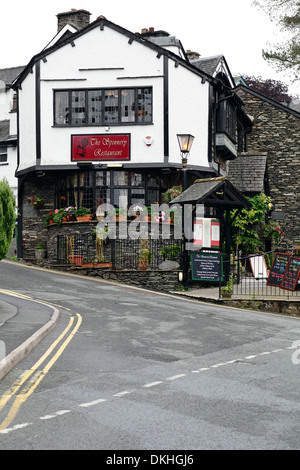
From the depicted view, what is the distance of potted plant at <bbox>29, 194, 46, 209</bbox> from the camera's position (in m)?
29.5

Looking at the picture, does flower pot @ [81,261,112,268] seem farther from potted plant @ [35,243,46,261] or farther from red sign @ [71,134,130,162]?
red sign @ [71,134,130,162]

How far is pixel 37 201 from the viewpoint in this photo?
29484mm

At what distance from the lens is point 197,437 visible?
236 inches

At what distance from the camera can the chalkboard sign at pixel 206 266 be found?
71.2 feet

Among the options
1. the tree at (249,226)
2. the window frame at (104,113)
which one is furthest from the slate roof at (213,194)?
the window frame at (104,113)

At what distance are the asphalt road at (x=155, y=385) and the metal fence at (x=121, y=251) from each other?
25.6ft

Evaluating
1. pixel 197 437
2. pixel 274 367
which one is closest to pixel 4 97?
pixel 274 367

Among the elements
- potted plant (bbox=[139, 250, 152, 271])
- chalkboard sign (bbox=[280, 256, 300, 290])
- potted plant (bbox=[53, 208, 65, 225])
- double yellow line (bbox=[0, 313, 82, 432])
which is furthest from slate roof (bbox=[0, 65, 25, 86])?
double yellow line (bbox=[0, 313, 82, 432])

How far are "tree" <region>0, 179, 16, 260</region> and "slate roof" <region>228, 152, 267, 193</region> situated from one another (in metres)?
18.1

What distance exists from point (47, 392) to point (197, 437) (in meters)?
2.57

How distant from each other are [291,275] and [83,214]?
423 inches

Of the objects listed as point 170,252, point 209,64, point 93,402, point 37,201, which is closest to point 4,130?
point 37,201

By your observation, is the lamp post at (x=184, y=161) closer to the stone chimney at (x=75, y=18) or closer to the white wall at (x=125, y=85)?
the white wall at (x=125, y=85)
